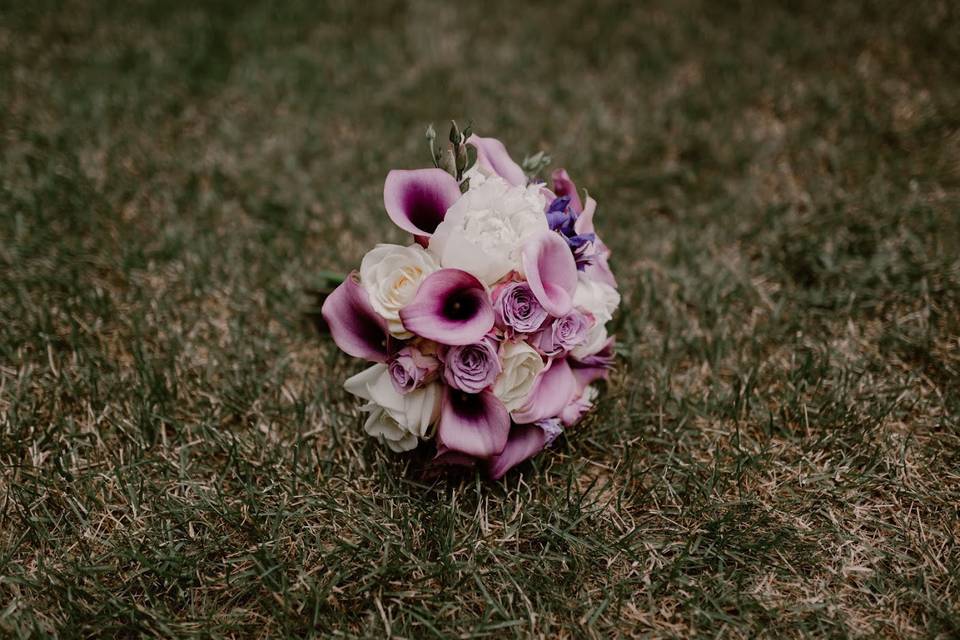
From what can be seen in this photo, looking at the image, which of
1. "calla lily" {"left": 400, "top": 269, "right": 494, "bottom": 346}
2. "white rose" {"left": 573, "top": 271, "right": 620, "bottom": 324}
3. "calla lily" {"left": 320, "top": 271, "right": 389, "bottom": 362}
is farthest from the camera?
"white rose" {"left": 573, "top": 271, "right": 620, "bottom": 324}

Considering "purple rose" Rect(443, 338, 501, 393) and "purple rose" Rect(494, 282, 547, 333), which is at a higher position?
"purple rose" Rect(494, 282, 547, 333)

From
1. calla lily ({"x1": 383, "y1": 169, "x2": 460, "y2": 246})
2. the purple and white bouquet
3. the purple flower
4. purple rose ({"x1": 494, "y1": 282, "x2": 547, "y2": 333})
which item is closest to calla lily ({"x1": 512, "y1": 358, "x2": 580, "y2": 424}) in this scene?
the purple and white bouquet

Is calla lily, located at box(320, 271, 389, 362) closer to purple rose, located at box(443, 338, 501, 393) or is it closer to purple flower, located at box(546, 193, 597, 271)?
purple rose, located at box(443, 338, 501, 393)

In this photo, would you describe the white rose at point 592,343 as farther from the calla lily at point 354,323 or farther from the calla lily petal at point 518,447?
the calla lily at point 354,323

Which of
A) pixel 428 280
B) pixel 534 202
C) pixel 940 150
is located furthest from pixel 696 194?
pixel 428 280

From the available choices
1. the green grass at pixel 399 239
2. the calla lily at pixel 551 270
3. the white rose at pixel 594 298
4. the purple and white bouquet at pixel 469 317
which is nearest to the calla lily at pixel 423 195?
the purple and white bouquet at pixel 469 317

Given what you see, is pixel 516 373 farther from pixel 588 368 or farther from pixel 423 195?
pixel 423 195

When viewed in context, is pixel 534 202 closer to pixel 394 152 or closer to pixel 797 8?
pixel 394 152

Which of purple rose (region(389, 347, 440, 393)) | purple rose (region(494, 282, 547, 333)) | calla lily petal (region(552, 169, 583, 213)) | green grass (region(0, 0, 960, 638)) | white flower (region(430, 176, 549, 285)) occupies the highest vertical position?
white flower (region(430, 176, 549, 285))
